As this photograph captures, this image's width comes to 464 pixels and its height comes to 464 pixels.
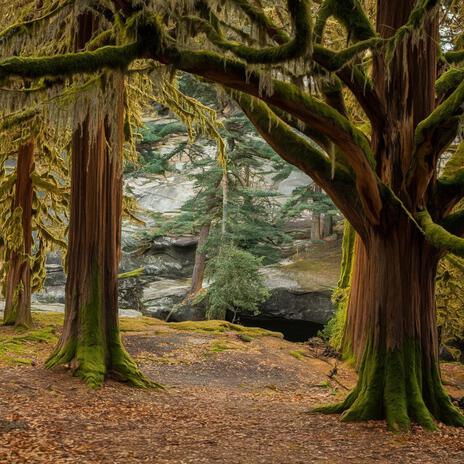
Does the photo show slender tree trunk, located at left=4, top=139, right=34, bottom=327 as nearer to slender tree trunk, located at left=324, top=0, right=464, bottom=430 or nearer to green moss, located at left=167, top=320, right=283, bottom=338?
green moss, located at left=167, top=320, right=283, bottom=338

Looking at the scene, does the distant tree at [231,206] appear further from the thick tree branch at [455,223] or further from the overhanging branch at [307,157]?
the thick tree branch at [455,223]

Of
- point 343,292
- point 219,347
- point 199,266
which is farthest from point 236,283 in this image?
point 219,347

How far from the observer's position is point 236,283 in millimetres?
21594

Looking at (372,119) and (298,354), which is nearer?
(372,119)

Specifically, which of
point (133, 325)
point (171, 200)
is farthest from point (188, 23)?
point (171, 200)

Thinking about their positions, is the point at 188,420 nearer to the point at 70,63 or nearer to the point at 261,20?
the point at 70,63

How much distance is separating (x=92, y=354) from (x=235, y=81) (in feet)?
16.8

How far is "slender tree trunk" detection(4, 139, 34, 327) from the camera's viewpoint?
46.2ft

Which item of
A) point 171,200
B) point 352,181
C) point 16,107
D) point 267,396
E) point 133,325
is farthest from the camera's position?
point 171,200

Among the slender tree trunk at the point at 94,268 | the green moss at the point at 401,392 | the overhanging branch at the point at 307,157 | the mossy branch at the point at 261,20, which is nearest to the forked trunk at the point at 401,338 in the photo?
the green moss at the point at 401,392

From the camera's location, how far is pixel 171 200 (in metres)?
36.6

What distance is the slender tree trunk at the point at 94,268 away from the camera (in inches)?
347

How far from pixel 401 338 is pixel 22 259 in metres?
10.6

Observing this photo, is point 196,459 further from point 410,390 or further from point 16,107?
point 16,107
